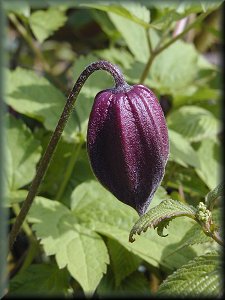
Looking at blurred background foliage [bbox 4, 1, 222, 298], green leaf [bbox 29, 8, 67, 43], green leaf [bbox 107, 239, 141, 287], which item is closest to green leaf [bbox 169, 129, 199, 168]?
blurred background foliage [bbox 4, 1, 222, 298]

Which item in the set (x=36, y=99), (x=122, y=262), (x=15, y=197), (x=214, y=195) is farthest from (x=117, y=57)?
(x=214, y=195)

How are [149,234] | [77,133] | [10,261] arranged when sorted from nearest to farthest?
[149,234]
[77,133]
[10,261]

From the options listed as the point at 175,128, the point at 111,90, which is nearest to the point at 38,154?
the point at 175,128

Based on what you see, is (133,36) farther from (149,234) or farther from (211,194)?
(211,194)

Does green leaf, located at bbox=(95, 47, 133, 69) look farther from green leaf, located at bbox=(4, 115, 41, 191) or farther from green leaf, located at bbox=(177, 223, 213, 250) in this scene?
green leaf, located at bbox=(177, 223, 213, 250)

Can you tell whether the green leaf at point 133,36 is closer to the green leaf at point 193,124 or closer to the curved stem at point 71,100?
the green leaf at point 193,124

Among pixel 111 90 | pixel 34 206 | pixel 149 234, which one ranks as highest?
pixel 111 90

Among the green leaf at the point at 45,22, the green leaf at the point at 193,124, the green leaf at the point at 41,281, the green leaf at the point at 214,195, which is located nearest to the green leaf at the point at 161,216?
the green leaf at the point at 214,195
